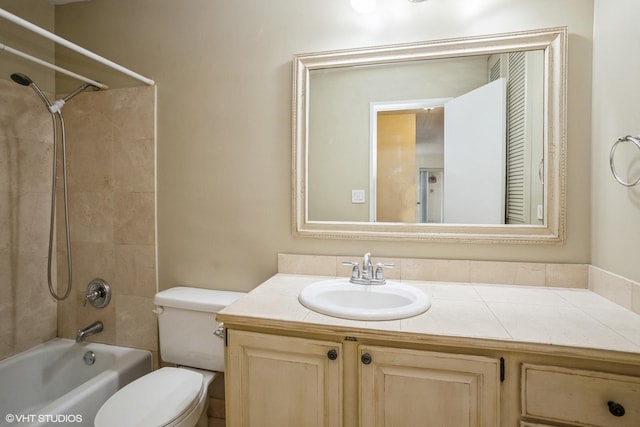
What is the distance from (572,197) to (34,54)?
2.82 meters

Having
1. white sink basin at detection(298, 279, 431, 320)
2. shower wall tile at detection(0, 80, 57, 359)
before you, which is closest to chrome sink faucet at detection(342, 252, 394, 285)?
white sink basin at detection(298, 279, 431, 320)

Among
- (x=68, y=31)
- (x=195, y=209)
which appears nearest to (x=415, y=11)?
(x=195, y=209)

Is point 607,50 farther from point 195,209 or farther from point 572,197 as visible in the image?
point 195,209

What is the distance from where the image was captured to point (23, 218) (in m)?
1.72

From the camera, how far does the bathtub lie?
142cm

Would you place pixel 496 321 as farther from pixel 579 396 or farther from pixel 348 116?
pixel 348 116

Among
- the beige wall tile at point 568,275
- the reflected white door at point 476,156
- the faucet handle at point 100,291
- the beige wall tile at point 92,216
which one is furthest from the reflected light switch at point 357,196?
the faucet handle at point 100,291

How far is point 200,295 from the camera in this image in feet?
5.13

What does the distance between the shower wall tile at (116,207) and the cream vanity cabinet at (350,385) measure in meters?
1.00

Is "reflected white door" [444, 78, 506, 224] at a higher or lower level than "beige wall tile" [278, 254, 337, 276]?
higher

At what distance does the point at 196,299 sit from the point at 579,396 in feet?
4.80

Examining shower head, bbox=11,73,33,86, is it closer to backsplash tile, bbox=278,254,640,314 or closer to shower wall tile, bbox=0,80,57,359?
shower wall tile, bbox=0,80,57,359

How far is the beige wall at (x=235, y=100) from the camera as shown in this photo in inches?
55.5

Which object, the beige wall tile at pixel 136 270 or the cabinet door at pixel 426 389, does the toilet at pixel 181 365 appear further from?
the cabinet door at pixel 426 389
